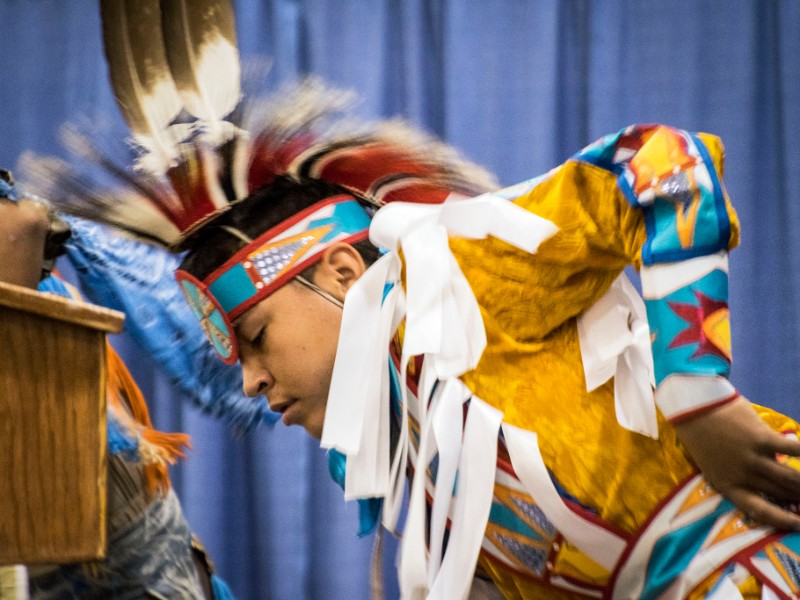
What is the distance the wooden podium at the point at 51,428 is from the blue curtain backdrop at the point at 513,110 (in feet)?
3.80

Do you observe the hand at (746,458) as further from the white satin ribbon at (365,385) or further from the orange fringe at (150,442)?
the orange fringe at (150,442)

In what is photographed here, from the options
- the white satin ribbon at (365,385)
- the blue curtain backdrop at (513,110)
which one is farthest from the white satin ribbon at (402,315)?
the blue curtain backdrop at (513,110)

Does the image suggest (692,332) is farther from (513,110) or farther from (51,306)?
(513,110)

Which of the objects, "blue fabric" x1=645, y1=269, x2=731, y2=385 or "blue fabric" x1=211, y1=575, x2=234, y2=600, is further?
"blue fabric" x1=211, y1=575, x2=234, y2=600

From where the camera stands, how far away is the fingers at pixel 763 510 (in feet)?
2.25

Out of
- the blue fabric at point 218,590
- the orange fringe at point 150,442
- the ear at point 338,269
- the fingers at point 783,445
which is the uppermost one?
the ear at point 338,269

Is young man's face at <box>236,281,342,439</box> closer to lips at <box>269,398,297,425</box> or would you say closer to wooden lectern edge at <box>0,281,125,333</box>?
lips at <box>269,398,297,425</box>

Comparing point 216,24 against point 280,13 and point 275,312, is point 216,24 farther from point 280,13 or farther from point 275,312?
point 280,13

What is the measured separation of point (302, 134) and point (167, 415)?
1029 mm

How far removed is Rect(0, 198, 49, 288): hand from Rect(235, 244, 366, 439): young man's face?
0.94 ft

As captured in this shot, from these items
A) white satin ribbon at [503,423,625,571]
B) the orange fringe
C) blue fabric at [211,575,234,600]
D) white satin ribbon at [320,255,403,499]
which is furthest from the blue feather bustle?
white satin ribbon at [503,423,625,571]

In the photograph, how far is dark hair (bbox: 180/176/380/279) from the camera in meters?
1.05

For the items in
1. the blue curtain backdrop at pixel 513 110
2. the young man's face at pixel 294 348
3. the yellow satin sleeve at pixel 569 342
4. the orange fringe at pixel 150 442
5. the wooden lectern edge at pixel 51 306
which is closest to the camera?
the wooden lectern edge at pixel 51 306

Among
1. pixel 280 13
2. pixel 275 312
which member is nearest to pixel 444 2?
pixel 280 13
